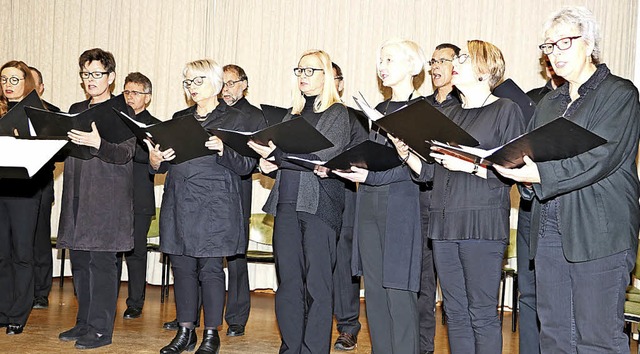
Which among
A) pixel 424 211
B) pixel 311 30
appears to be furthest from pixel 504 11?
pixel 424 211

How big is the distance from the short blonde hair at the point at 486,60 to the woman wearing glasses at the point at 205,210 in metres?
1.48

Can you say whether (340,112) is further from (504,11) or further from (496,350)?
(504,11)

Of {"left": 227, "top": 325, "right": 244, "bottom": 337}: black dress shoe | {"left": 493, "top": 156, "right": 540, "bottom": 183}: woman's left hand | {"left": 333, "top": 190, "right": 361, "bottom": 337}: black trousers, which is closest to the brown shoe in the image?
{"left": 333, "top": 190, "right": 361, "bottom": 337}: black trousers

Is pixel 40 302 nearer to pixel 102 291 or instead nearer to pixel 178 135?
pixel 102 291

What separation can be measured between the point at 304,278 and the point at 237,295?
4.98 feet

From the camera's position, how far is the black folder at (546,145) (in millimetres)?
2781

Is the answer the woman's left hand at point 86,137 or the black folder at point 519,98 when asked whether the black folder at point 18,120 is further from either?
the black folder at point 519,98

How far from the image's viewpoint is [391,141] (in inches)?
157

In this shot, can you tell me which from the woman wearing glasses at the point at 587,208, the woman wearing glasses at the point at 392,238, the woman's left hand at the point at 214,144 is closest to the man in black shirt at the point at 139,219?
the woman's left hand at the point at 214,144

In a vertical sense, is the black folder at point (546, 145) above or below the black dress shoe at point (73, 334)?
above

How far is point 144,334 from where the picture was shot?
5.45 m

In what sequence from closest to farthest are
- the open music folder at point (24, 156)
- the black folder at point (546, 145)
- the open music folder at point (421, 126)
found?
1. the black folder at point (546, 145)
2. the open music folder at point (421, 126)
3. the open music folder at point (24, 156)

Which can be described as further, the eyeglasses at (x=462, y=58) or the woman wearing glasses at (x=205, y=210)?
the woman wearing glasses at (x=205, y=210)

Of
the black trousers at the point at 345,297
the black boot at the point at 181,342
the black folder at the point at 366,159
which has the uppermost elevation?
the black folder at the point at 366,159
